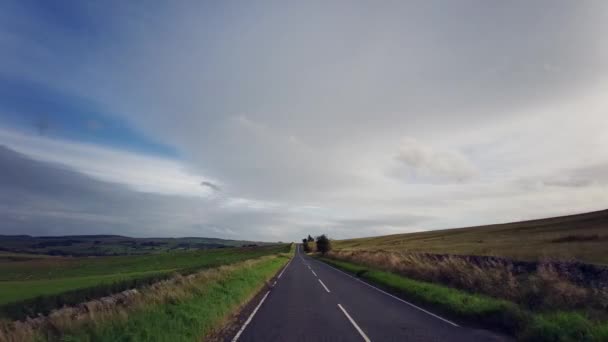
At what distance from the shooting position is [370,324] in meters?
10.8

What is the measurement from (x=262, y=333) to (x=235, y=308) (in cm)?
442

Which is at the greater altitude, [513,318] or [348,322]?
[513,318]

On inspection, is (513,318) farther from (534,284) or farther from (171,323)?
(171,323)

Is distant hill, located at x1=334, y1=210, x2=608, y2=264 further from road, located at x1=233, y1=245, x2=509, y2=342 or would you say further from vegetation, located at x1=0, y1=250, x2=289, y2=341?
vegetation, located at x1=0, y1=250, x2=289, y2=341

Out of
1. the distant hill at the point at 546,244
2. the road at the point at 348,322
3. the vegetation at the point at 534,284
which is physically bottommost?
the road at the point at 348,322

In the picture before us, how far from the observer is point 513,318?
1074 cm

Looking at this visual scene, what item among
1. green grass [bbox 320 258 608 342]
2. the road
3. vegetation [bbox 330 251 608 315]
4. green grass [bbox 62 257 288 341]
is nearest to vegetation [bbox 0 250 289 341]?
green grass [bbox 62 257 288 341]

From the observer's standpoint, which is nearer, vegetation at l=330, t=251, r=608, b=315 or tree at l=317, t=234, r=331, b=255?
vegetation at l=330, t=251, r=608, b=315

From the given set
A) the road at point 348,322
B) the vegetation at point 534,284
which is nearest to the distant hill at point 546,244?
the vegetation at point 534,284

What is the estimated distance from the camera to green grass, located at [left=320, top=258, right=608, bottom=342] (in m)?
8.61

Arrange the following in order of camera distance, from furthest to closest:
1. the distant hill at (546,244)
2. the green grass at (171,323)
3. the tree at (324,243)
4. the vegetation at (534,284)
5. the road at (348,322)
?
the tree at (324,243), the distant hill at (546,244), the vegetation at (534,284), the road at (348,322), the green grass at (171,323)

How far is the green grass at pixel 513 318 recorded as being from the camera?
861cm

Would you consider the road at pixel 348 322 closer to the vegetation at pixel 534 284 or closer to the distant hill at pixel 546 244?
the vegetation at pixel 534 284

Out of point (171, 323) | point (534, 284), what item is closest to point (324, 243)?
point (534, 284)
